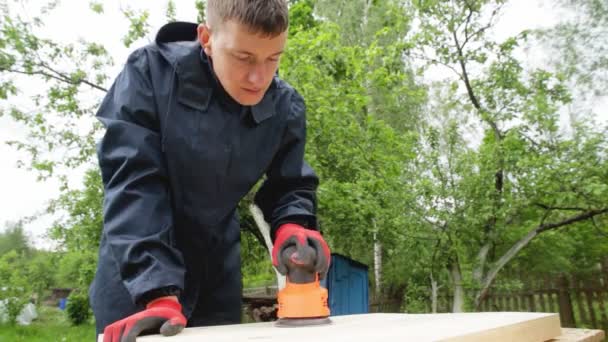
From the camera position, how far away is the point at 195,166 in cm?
150

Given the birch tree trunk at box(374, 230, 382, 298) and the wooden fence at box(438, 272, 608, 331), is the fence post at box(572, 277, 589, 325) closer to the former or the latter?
the wooden fence at box(438, 272, 608, 331)

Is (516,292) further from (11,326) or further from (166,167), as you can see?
(11,326)

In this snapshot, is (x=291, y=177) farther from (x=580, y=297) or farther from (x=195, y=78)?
(x=580, y=297)

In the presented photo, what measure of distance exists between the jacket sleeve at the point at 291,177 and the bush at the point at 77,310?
11279 mm

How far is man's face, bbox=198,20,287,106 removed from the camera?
1.35 metres

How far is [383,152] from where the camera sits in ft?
23.2

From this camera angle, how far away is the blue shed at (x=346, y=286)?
6.02 meters

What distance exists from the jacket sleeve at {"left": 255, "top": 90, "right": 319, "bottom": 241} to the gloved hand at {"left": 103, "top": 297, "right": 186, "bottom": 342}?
0.62 meters

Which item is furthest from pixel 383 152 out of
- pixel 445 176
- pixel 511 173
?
pixel 511 173

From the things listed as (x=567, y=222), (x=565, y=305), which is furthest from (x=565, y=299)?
(x=567, y=222)

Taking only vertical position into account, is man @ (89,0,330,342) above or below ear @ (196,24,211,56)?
below

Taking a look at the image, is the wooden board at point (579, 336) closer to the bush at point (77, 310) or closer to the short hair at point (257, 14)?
the short hair at point (257, 14)

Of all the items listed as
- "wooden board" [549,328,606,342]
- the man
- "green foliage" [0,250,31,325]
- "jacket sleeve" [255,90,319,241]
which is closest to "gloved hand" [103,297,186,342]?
the man

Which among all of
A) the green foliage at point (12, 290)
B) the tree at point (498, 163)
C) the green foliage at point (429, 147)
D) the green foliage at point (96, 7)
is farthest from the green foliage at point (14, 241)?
the tree at point (498, 163)
